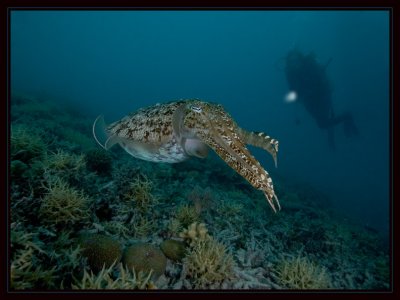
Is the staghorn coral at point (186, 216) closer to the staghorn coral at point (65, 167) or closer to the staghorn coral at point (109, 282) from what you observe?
the staghorn coral at point (109, 282)

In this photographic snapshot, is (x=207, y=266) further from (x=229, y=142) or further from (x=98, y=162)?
(x=98, y=162)

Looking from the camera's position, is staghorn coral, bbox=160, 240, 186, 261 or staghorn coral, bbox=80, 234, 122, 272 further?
staghorn coral, bbox=160, 240, 186, 261

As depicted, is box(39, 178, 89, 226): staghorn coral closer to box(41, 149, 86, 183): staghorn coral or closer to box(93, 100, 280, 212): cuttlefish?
box(41, 149, 86, 183): staghorn coral

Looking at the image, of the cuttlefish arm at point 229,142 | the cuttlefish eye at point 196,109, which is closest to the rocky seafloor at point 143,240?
the cuttlefish arm at point 229,142

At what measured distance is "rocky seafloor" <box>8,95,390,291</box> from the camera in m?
3.44

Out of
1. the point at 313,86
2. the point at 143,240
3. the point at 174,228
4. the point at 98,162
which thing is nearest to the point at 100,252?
the point at 143,240

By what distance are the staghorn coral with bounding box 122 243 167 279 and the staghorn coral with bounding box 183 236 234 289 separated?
418 mm

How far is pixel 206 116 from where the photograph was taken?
3.86 metres

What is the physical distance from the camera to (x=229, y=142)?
3340 millimetres

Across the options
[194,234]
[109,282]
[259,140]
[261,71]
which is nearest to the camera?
[109,282]

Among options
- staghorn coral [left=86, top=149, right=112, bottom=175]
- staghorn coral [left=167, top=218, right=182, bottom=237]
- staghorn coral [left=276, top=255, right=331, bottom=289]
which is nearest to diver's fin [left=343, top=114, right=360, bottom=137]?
staghorn coral [left=276, top=255, right=331, bottom=289]

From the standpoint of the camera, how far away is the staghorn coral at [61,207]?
14.0 feet

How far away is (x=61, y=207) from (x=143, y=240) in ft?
5.00

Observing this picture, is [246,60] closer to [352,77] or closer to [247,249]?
[352,77]
